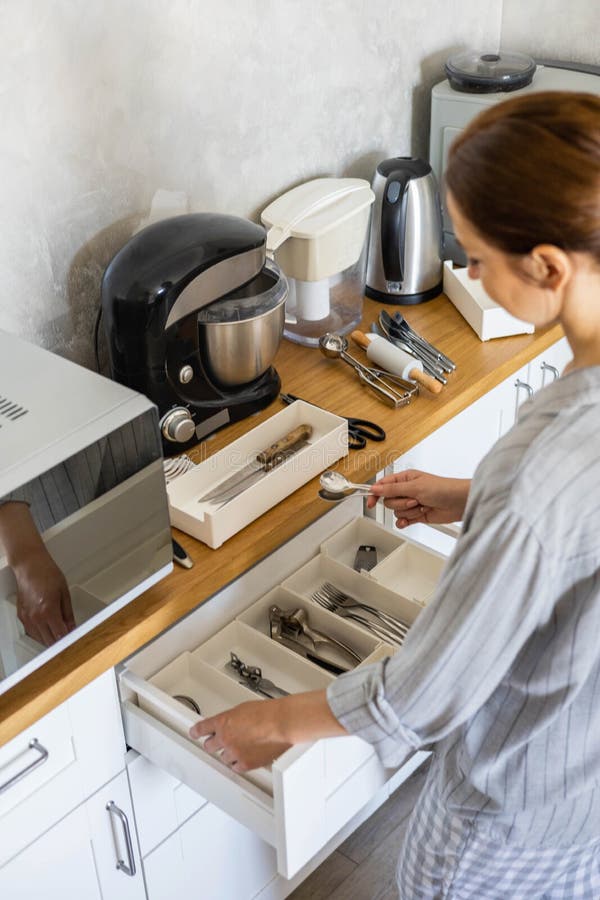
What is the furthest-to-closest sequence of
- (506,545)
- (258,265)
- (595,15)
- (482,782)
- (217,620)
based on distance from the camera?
(595,15), (258,265), (217,620), (482,782), (506,545)

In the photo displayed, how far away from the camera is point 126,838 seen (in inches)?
56.0

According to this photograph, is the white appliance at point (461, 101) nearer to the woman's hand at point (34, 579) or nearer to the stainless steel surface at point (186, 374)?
the stainless steel surface at point (186, 374)

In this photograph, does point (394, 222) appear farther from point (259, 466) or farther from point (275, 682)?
point (275, 682)

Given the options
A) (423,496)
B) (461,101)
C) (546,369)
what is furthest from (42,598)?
(461,101)

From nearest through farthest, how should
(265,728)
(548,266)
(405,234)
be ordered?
1. (548,266)
2. (265,728)
3. (405,234)

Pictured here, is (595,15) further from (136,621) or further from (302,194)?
(136,621)

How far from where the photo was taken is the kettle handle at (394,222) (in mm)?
1863

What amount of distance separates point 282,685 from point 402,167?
98 centimetres

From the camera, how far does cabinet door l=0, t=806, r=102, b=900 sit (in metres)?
1.29

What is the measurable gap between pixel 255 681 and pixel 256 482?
0.88ft

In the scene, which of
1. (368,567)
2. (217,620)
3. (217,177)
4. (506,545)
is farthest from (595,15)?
(506,545)

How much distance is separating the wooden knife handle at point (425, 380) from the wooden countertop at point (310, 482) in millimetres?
21

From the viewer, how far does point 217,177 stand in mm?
1776

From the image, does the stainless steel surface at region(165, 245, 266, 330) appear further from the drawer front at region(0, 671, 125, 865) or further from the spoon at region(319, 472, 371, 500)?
the drawer front at region(0, 671, 125, 865)
